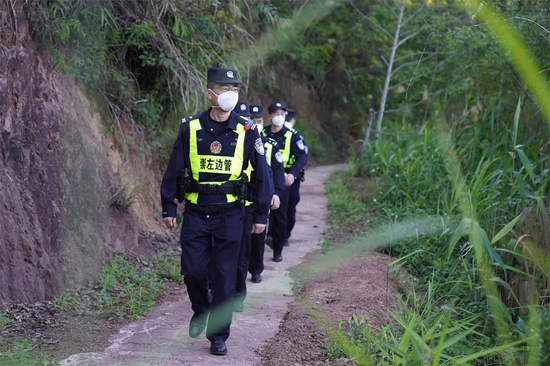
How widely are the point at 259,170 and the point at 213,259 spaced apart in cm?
80

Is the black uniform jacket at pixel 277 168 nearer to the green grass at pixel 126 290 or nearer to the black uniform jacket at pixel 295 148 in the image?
the green grass at pixel 126 290

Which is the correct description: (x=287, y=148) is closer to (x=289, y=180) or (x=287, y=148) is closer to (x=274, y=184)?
(x=289, y=180)

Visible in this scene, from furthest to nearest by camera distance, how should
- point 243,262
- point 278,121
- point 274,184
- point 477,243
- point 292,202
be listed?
point 292,202 < point 278,121 < point 274,184 < point 243,262 < point 477,243

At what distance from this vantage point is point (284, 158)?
10375mm

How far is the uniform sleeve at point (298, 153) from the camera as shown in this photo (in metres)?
10.3

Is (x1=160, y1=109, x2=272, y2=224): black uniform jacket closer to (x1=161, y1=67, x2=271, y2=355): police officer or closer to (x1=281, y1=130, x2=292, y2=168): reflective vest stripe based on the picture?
(x1=161, y1=67, x2=271, y2=355): police officer

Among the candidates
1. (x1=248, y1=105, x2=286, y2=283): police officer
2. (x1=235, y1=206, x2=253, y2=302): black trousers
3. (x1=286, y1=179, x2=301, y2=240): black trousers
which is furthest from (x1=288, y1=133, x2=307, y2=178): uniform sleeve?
(x1=235, y1=206, x2=253, y2=302): black trousers

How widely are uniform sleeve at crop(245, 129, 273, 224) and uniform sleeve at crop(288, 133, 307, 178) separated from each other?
3891 mm

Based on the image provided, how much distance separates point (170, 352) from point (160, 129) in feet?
16.3

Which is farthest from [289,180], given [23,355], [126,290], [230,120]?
[23,355]

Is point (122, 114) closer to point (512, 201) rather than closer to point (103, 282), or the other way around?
point (103, 282)

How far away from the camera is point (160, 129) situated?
34.4ft

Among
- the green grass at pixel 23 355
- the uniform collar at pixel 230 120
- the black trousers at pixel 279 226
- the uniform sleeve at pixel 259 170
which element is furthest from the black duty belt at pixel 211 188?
the black trousers at pixel 279 226

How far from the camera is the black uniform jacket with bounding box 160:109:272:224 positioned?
20.2 ft
